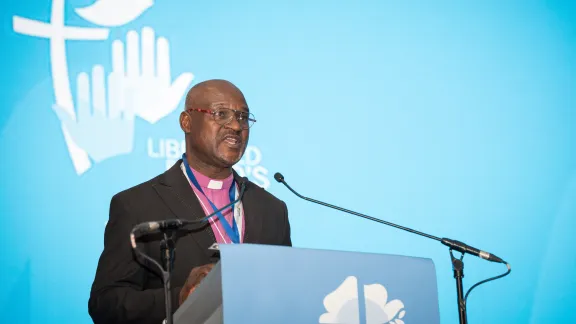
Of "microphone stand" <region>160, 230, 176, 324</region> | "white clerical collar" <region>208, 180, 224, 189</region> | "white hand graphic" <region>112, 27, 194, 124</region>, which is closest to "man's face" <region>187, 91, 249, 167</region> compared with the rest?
"white clerical collar" <region>208, 180, 224, 189</region>

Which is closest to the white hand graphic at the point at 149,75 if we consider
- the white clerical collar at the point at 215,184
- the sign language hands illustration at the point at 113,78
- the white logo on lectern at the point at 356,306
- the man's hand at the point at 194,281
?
the sign language hands illustration at the point at 113,78

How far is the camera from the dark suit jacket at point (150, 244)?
2.56 meters

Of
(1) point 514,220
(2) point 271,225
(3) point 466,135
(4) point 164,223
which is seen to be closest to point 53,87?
(2) point 271,225

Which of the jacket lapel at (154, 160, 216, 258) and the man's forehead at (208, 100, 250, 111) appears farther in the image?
the man's forehead at (208, 100, 250, 111)

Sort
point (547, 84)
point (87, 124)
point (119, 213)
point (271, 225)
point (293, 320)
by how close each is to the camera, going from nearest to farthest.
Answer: point (293, 320), point (119, 213), point (271, 225), point (87, 124), point (547, 84)

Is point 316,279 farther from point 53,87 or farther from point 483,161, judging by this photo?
point 483,161

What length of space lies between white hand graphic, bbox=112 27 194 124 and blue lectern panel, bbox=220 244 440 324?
1667mm

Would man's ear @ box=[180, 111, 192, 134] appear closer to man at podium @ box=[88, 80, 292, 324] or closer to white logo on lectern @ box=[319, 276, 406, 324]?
man at podium @ box=[88, 80, 292, 324]

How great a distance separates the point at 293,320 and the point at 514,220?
2404mm

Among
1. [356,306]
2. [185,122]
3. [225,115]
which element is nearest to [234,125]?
[225,115]

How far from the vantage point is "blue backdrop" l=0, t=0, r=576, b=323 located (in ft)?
11.0

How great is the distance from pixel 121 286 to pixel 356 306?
1004 mm

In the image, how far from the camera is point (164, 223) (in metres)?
2.15

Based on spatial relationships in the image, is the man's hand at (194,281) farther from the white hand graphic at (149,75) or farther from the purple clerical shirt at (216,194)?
the white hand graphic at (149,75)
